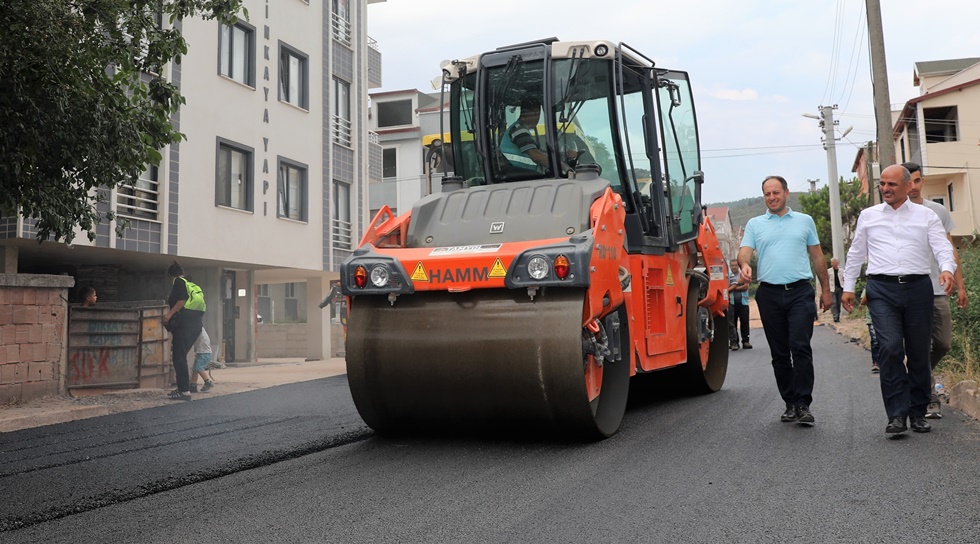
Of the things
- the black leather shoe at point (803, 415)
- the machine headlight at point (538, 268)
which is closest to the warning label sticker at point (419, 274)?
the machine headlight at point (538, 268)

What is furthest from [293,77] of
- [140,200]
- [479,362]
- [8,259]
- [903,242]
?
[903,242]

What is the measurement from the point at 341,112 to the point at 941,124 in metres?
30.5

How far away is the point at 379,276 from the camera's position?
20.2ft

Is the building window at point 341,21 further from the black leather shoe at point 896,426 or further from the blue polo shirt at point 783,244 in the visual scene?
the black leather shoe at point 896,426

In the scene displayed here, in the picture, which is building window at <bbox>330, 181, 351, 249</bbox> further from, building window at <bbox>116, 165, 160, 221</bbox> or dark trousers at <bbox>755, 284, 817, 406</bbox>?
dark trousers at <bbox>755, 284, 817, 406</bbox>

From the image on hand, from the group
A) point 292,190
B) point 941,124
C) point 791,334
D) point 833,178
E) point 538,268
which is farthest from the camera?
point 941,124

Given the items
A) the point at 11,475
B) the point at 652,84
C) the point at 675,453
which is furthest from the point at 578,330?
the point at 11,475

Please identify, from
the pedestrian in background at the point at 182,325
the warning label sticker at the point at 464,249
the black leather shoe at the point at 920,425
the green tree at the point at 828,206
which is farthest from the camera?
the green tree at the point at 828,206

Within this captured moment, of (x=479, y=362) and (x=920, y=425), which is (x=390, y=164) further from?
(x=920, y=425)

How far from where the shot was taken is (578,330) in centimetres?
568

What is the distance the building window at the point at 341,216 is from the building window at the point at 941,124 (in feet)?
96.0

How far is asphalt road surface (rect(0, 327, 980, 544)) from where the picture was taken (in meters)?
4.04

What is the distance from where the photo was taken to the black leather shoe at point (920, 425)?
6191 mm

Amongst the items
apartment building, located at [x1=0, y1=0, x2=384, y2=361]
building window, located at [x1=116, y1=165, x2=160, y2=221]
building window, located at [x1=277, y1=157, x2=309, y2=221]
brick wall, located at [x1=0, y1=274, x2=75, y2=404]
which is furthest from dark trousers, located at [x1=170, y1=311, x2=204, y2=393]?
building window, located at [x1=277, y1=157, x2=309, y2=221]
